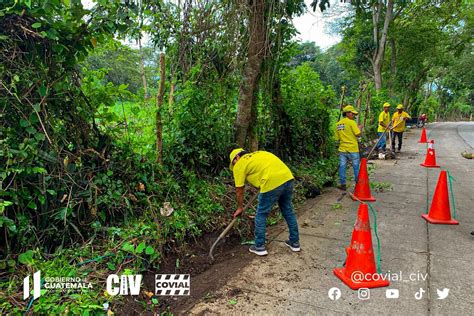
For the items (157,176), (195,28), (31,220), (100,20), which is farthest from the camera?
(195,28)

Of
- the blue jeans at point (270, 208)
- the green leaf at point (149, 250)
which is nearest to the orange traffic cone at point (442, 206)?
the blue jeans at point (270, 208)

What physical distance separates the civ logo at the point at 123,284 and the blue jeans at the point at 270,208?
1.45m

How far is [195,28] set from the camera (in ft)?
17.6

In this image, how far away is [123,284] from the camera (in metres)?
3.07

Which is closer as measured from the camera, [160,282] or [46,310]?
[46,310]

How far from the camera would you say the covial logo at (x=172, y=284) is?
3.25 m

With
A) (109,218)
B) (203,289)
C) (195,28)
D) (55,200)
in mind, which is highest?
(195,28)

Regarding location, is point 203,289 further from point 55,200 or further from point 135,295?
point 55,200

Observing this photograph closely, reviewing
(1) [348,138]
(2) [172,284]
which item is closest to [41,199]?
(2) [172,284]

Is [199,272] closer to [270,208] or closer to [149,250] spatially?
[149,250]

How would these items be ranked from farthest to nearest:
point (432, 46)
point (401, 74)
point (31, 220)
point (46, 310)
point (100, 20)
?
point (401, 74)
point (432, 46)
point (100, 20)
point (31, 220)
point (46, 310)

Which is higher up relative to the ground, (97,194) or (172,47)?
(172,47)

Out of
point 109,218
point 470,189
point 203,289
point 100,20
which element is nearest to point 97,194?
point 109,218

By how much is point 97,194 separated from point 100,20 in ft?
6.14
